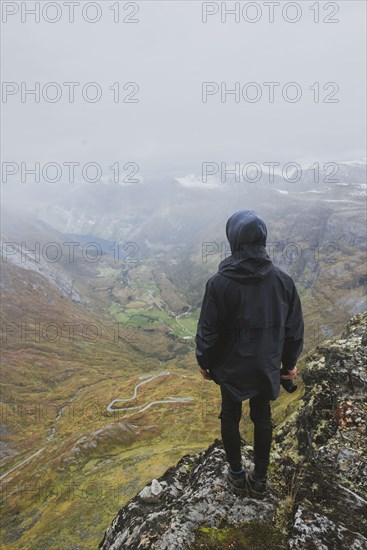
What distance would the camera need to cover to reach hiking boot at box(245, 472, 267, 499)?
864cm

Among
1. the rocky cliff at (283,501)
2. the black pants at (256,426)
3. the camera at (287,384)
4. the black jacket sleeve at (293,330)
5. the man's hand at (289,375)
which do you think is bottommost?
the rocky cliff at (283,501)

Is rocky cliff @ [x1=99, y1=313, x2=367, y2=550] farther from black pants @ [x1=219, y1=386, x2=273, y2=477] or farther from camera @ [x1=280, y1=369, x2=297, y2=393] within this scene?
camera @ [x1=280, y1=369, x2=297, y2=393]

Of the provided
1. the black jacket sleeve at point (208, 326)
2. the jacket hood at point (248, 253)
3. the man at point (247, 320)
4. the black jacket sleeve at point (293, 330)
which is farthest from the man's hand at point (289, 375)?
the jacket hood at point (248, 253)

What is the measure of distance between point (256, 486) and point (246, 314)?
4640 mm

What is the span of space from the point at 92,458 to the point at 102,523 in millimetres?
46493

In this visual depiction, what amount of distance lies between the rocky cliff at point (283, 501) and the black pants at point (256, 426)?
44.3 inches

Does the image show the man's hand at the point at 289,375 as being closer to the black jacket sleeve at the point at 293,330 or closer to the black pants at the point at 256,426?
the black jacket sleeve at the point at 293,330

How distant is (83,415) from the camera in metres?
128

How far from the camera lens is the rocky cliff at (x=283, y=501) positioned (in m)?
7.60

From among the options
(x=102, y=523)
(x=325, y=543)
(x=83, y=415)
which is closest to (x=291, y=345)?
(x=325, y=543)

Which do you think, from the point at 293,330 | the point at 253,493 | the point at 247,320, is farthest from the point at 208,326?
the point at 253,493

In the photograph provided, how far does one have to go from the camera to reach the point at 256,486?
870 cm

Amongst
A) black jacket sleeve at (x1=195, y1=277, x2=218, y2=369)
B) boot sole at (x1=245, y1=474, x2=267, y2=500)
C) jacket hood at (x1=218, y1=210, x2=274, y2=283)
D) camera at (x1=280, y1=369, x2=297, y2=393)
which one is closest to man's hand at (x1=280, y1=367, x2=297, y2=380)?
camera at (x1=280, y1=369, x2=297, y2=393)

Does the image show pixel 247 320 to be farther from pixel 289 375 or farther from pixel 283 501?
pixel 283 501
